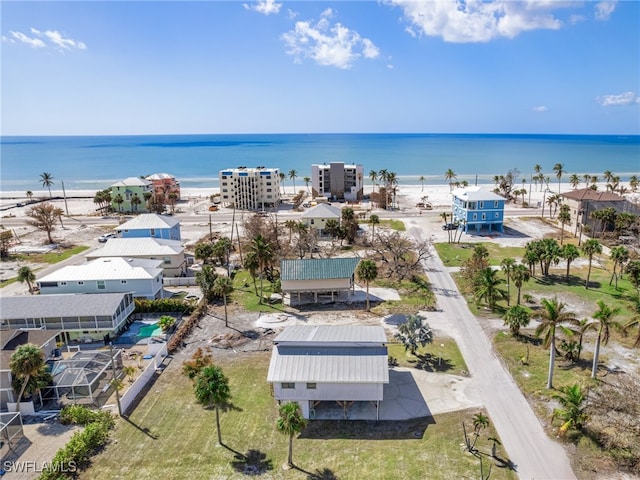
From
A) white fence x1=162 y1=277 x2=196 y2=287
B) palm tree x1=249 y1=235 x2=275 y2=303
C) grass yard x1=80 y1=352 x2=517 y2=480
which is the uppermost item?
palm tree x1=249 y1=235 x2=275 y2=303

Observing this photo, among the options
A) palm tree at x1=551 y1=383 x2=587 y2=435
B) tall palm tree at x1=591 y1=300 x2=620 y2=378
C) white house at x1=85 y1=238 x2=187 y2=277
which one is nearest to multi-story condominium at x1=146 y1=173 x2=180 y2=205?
white house at x1=85 y1=238 x2=187 y2=277

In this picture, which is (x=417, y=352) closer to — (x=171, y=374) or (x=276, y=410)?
(x=276, y=410)

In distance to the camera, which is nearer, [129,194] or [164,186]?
[129,194]

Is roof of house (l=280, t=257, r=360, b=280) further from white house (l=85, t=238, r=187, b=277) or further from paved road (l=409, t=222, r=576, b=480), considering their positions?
white house (l=85, t=238, r=187, b=277)

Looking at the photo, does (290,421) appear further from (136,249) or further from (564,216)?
(564,216)

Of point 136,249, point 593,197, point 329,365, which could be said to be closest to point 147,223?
point 136,249

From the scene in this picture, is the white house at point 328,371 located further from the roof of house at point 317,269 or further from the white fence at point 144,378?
the roof of house at point 317,269

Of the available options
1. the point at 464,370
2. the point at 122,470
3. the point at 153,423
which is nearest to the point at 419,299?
the point at 464,370
